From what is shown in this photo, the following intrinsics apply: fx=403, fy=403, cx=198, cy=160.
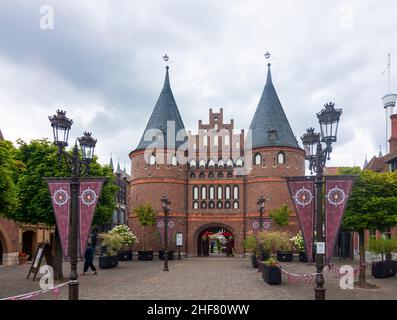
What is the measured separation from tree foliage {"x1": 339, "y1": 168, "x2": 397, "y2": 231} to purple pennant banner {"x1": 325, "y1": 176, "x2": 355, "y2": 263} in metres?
6.27

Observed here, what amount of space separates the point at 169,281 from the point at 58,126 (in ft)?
33.3

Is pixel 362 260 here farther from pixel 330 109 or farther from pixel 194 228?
pixel 194 228

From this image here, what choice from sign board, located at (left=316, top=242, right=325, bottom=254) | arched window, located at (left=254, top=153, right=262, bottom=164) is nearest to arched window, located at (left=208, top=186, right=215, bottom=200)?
arched window, located at (left=254, top=153, right=262, bottom=164)

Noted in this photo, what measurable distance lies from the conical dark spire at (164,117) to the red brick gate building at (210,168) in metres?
0.11

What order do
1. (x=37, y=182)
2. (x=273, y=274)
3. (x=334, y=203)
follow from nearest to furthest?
(x=334, y=203), (x=273, y=274), (x=37, y=182)

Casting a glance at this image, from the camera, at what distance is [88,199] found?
11.8m

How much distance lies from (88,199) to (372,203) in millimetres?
12033

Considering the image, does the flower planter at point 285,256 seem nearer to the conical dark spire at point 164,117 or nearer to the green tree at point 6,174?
the conical dark spire at point 164,117

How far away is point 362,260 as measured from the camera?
17.5 metres

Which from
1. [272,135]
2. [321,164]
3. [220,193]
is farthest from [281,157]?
[321,164]

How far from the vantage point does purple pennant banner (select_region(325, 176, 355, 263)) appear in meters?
11.2

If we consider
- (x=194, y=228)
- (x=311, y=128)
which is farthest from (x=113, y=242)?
(x=311, y=128)

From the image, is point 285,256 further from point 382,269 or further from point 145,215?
point 382,269
